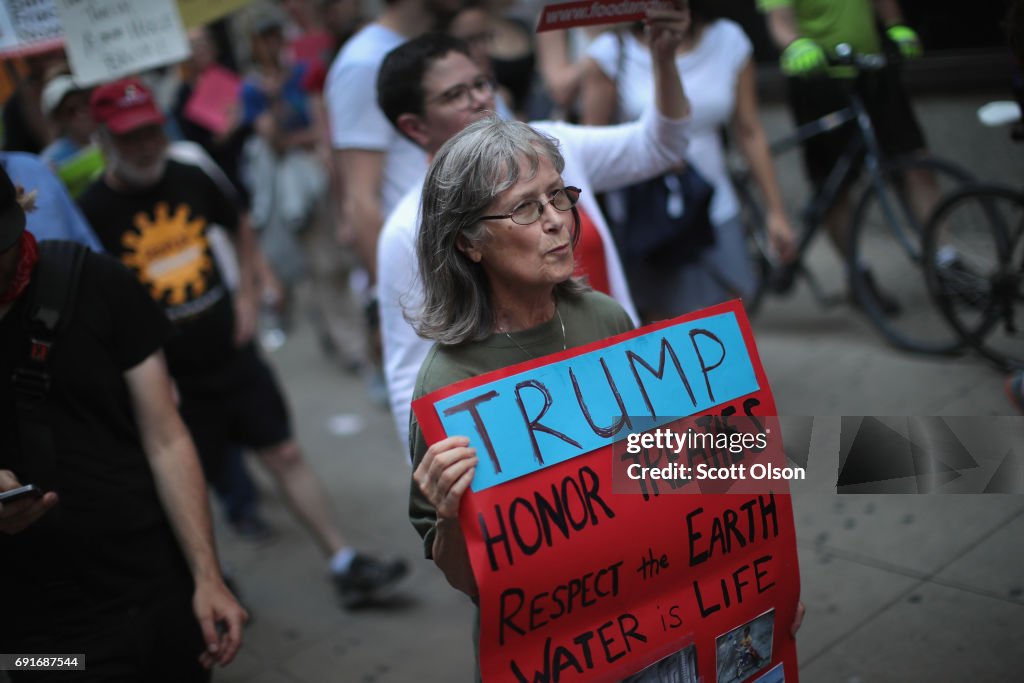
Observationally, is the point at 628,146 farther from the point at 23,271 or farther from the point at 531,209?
the point at 23,271

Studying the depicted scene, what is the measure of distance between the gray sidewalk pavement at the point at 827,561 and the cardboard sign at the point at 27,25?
2.48m

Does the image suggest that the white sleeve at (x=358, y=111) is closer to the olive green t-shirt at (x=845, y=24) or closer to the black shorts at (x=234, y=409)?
the black shorts at (x=234, y=409)

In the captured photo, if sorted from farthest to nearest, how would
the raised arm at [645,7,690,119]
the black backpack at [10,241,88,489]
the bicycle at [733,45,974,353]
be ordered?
the bicycle at [733,45,974,353] < the raised arm at [645,7,690,119] < the black backpack at [10,241,88,489]

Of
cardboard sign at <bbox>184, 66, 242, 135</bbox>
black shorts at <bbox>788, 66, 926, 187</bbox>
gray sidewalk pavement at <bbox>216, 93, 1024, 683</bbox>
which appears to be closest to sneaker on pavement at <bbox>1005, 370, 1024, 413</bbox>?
gray sidewalk pavement at <bbox>216, 93, 1024, 683</bbox>

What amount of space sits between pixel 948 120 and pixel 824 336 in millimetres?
2049

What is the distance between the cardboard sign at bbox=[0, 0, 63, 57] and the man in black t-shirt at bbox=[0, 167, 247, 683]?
5.93 feet

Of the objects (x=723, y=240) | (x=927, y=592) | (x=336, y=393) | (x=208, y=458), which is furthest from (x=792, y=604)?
(x=336, y=393)

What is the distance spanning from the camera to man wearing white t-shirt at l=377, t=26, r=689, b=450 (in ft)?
8.94

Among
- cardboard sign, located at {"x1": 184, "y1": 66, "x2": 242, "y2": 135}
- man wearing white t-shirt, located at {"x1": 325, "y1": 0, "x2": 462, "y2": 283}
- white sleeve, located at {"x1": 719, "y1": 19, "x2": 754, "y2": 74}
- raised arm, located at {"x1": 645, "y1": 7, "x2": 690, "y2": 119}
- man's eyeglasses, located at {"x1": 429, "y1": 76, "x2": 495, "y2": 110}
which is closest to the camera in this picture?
raised arm, located at {"x1": 645, "y1": 7, "x2": 690, "y2": 119}

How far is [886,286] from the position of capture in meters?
6.18

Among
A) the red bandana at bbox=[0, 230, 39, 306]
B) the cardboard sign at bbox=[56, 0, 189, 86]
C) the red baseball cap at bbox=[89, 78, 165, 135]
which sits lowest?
the red bandana at bbox=[0, 230, 39, 306]

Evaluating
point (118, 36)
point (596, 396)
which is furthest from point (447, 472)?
point (118, 36)

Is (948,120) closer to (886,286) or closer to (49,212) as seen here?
(886,286)

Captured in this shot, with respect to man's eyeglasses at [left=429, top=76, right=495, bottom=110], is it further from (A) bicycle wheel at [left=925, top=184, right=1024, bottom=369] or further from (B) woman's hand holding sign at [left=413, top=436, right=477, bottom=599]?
(A) bicycle wheel at [left=925, top=184, right=1024, bottom=369]
